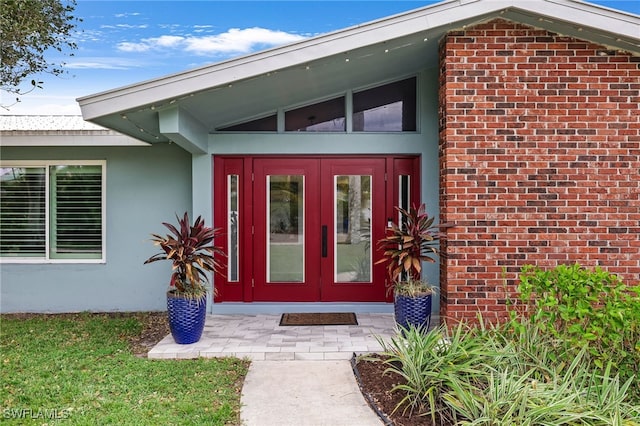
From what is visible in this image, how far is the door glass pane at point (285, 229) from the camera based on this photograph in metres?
6.54

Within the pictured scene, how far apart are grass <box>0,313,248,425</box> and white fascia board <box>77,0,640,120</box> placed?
2.52 metres

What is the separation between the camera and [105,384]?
406 centimetres

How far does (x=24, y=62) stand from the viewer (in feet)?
22.6

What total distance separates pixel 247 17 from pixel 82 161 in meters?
5.75

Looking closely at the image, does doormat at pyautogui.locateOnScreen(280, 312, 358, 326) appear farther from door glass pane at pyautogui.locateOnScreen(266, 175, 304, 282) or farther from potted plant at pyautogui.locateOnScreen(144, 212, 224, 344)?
potted plant at pyautogui.locateOnScreen(144, 212, 224, 344)

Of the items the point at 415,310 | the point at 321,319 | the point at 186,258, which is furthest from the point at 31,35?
the point at 415,310

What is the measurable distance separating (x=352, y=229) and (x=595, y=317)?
3.67m

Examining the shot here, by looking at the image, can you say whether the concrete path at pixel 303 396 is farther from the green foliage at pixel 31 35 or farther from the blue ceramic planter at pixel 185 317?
the green foliage at pixel 31 35

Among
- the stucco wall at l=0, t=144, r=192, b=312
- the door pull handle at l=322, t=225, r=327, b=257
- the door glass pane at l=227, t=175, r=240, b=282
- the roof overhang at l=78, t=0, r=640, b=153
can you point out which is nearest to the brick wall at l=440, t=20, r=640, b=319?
the roof overhang at l=78, t=0, r=640, b=153

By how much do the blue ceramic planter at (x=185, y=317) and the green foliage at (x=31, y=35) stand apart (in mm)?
4474

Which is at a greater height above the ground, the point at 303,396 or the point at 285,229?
the point at 285,229

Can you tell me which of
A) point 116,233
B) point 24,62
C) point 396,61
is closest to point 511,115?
point 396,61

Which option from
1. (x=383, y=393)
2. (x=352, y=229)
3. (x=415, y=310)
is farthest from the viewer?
Result: (x=352, y=229)

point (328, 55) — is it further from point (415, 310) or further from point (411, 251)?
point (415, 310)
